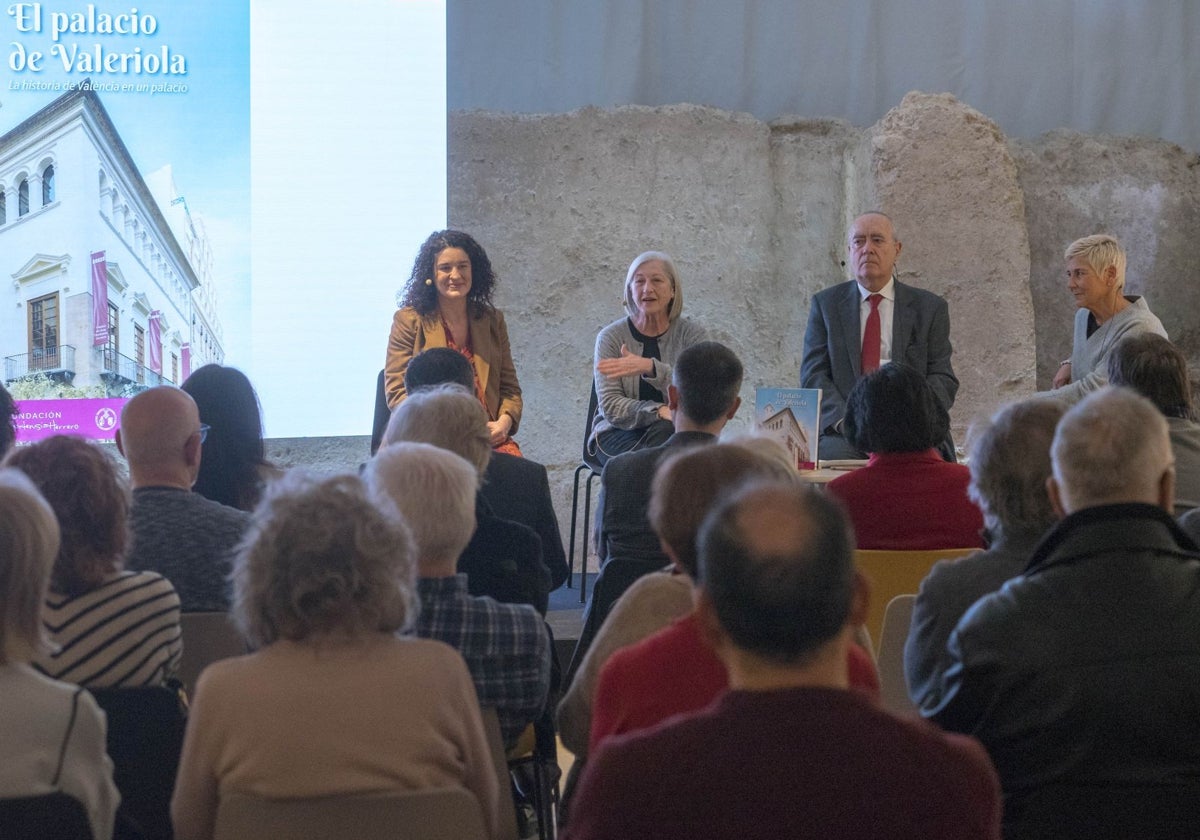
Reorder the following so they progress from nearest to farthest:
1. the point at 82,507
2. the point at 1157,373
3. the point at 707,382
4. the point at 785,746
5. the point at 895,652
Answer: the point at 785,746 < the point at 82,507 < the point at 895,652 < the point at 1157,373 < the point at 707,382

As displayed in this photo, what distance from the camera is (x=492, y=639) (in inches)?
73.0

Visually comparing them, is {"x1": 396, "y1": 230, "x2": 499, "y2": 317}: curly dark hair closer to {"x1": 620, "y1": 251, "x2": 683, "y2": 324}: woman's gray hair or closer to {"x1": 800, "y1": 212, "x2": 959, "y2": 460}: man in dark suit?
{"x1": 620, "y1": 251, "x2": 683, "y2": 324}: woman's gray hair

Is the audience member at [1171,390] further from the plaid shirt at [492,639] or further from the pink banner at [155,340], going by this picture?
the pink banner at [155,340]

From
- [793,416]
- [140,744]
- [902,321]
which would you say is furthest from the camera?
[902,321]

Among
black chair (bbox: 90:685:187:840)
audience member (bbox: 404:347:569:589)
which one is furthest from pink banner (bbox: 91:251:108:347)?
black chair (bbox: 90:685:187:840)

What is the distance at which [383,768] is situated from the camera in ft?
4.59

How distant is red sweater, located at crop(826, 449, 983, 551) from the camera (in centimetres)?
256

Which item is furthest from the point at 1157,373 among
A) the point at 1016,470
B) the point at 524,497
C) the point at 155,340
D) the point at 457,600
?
the point at 155,340

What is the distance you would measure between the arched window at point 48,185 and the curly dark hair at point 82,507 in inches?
113

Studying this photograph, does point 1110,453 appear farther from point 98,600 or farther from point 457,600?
point 98,600

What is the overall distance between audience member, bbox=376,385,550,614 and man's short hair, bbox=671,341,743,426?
0.70 m

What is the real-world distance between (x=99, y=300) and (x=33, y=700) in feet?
11.1

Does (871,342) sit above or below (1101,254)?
below

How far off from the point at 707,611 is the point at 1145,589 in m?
0.66
